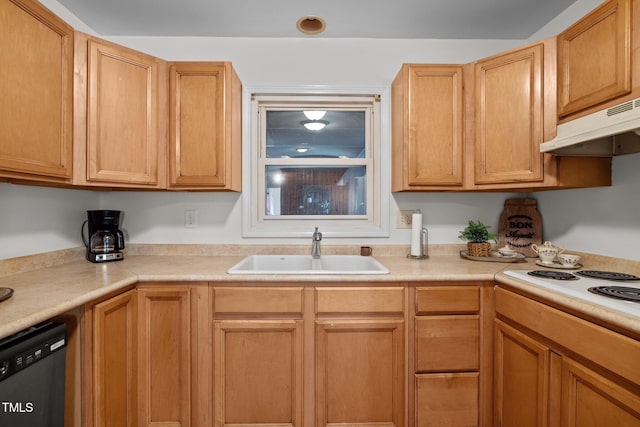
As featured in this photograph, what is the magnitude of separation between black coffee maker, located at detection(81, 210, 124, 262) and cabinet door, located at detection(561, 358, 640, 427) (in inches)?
92.9

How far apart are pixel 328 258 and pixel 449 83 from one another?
134 cm

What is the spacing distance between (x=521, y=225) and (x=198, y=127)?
7.31 feet

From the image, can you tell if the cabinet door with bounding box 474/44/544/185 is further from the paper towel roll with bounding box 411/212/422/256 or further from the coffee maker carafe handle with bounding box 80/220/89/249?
the coffee maker carafe handle with bounding box 80/220/89/249

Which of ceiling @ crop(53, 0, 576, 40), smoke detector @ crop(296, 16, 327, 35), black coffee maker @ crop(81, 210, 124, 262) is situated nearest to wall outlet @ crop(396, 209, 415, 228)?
ceiling @ crop(53, 0, 576, 40)

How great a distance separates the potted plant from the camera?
195 cm

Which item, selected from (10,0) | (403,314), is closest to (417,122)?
(403,314)

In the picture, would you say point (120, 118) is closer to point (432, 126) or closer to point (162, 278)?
point (162, 278)

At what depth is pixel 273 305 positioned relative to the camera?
1.48 metres

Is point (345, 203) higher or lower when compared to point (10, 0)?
lower

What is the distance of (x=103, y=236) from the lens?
6.03 ft

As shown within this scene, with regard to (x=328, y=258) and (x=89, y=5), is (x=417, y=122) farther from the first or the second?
(x=89, y=5)

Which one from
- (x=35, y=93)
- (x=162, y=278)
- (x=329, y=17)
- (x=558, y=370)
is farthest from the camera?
(x=329, y=17)

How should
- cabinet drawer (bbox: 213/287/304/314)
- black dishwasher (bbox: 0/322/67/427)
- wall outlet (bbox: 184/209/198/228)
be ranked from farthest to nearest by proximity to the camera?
wall outlet (bbox: 184/209/198/228), cabinet drawer (bbox: 213/287/304/314), black dishwasher (bbox: 0/322/67/427)

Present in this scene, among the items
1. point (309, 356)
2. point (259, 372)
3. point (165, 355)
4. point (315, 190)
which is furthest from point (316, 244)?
point (165, 355)
